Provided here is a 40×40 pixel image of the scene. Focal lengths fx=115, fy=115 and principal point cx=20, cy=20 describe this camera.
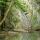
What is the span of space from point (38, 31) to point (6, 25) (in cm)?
42

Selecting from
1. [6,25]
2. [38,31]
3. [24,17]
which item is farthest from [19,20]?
[38,31]

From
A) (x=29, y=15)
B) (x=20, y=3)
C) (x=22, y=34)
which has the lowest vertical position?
(x=22, y=34)

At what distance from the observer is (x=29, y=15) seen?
1.49m

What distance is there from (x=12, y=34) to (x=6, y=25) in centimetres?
14

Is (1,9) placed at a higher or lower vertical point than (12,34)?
higher

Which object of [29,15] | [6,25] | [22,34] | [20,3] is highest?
[20,3]

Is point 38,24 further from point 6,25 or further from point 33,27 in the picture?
point 6,25

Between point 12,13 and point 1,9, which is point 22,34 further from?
point 1,9

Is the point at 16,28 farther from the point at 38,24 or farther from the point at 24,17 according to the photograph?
the point at 38,24

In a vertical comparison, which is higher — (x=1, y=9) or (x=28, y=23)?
(x=1, y=9)

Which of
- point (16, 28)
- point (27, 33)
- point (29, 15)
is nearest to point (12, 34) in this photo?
point (16, 28)

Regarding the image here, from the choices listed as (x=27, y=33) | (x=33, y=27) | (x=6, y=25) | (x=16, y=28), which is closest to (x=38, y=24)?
(x=33, y=27)

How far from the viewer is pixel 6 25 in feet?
4.82

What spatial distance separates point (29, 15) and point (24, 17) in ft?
0.23
